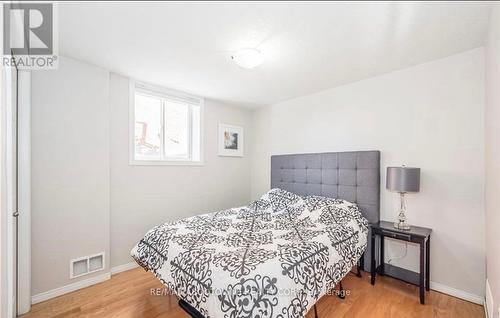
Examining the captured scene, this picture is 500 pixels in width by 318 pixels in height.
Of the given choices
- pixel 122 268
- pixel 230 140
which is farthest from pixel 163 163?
pixel 122 268

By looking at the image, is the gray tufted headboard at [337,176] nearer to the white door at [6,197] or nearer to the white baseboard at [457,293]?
the white baseboard at [457,293]

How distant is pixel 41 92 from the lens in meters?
2.13

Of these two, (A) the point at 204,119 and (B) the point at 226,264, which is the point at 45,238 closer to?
(B) the point at 226,264

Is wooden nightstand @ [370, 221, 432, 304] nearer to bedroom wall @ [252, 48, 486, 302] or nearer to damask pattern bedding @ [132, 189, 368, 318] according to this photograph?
bedroom wall @ [252, 48, 486, 302]

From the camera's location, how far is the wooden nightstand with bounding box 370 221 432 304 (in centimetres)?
204

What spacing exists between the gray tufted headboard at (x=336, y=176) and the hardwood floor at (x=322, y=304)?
73cm

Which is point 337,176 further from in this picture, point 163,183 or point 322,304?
point 163,183

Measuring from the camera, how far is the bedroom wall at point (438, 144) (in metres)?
2.08

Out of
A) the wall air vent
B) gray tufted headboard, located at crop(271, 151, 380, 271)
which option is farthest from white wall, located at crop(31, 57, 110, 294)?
gray tufted headboard, located at crop(271, 151, 380, 271)

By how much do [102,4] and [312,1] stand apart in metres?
1.37

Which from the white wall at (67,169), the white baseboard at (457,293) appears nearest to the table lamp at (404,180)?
the white baseboard at (457,293)

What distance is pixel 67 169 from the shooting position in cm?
226

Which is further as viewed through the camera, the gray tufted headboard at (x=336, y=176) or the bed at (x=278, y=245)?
the gray tufted headboard at (x=336, y=176)

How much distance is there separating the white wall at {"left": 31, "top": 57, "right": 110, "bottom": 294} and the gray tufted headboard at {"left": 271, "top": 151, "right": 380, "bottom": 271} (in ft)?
7.79
